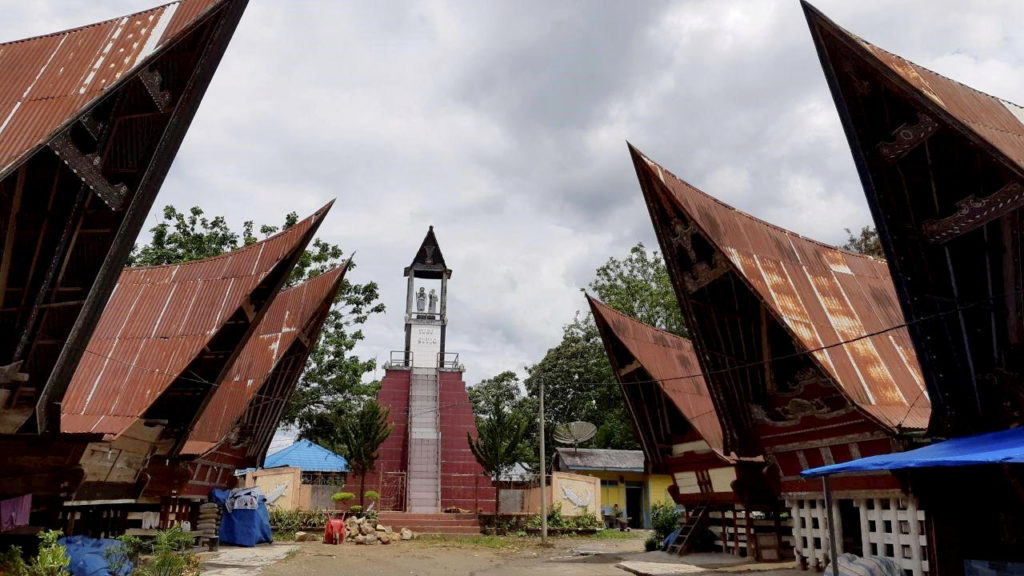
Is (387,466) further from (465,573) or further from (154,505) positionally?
(465,573)

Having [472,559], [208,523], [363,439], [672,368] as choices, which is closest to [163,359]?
[208,523]

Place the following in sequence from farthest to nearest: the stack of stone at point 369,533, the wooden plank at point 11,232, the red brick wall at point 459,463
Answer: the red brick wall at point 459,463, the stack of stone at point 369,533, the wooden plank at point 11,232

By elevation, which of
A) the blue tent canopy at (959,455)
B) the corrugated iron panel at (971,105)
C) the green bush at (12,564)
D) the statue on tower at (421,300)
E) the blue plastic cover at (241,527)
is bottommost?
the blue plastic cover at (241,527)

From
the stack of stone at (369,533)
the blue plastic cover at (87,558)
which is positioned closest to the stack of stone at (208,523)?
the stack of stone at (369,533)

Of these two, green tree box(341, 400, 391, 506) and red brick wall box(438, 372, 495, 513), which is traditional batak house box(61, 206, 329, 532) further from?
red brick wall box(438, 372, 495, 513)

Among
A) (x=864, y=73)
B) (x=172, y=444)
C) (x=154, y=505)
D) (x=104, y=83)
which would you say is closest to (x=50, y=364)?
(x=104, y=83)

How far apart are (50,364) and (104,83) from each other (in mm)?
3641

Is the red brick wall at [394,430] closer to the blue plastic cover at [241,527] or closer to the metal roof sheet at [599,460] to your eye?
the blue plastic cover at [241,527]

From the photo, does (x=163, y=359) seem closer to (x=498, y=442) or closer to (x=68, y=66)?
(x=68, y=66)

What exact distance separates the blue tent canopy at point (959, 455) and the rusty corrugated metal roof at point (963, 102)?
237 centimetres

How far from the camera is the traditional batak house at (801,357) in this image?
10.2m

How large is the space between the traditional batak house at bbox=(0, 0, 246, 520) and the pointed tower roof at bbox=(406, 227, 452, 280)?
27.9 metres

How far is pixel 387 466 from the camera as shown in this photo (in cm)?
2619

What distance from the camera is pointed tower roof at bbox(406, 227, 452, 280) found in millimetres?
36719
